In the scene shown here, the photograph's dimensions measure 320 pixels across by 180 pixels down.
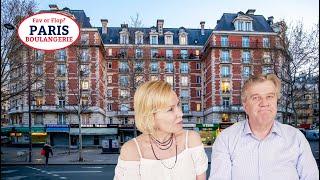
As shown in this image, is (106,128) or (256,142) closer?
(256,142)

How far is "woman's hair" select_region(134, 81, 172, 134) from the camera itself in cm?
306

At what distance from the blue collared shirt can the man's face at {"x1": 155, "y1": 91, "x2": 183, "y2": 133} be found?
74 centimetres

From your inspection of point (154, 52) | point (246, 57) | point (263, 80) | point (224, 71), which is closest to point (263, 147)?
point (263, 80)

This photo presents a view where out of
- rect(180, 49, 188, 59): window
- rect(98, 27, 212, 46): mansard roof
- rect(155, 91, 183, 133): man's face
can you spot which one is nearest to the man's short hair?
Answer: rect(155, 91, 183, 133): man's face

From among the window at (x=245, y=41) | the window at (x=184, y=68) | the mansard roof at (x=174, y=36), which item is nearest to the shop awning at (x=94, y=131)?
the mansard roof at (x=174, y=36)

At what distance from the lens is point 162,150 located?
3.29 meters

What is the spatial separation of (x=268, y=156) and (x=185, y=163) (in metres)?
0.84

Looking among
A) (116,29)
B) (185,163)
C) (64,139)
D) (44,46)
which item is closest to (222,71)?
(116,29)

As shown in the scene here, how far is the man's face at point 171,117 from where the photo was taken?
3.12 meters

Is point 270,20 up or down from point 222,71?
up

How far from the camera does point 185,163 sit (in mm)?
3242

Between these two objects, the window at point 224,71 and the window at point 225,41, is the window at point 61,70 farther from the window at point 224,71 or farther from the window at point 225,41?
the window at point 225,41

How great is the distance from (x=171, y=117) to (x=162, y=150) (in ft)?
1.00

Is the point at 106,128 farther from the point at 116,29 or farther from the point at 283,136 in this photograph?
the point at 283,136
